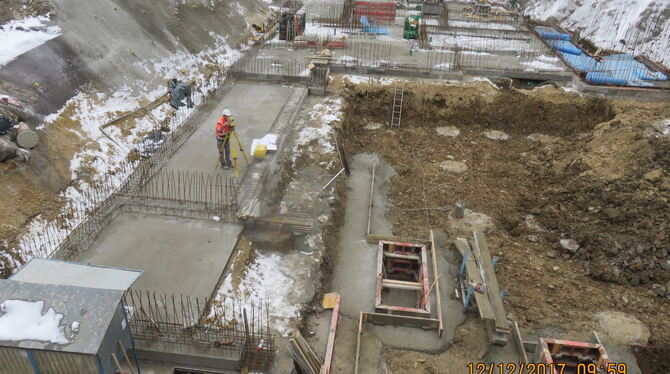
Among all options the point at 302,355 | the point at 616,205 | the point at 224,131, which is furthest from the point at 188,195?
the point at 616,205

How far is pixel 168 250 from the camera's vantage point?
9.12 metres

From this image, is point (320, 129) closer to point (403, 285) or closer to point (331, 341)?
point (403, 285)

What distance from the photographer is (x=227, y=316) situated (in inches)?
311

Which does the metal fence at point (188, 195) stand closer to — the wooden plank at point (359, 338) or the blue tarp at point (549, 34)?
the wooden plank at point (359, 338)

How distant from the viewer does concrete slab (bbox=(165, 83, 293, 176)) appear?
11.8 meters

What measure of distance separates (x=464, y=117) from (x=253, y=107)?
782 centimetres

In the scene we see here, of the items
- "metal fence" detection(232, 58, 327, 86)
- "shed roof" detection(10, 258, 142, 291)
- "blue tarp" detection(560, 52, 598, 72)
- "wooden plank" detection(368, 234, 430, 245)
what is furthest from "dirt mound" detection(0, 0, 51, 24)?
"blue tarp" detection(560, 52, 598, 72)

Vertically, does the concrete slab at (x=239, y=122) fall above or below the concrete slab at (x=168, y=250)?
above

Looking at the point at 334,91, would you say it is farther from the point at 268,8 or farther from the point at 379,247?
the point at 268,8

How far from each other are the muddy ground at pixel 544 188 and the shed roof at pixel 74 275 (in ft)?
15.9

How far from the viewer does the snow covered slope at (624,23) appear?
2141 centimetres

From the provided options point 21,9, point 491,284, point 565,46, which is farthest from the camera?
point 565,46

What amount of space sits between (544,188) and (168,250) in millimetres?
10402

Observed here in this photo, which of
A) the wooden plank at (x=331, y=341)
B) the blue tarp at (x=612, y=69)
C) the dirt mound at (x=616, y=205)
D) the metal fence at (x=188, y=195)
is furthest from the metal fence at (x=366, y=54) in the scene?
the wooden plank at (x=331, y=341)
